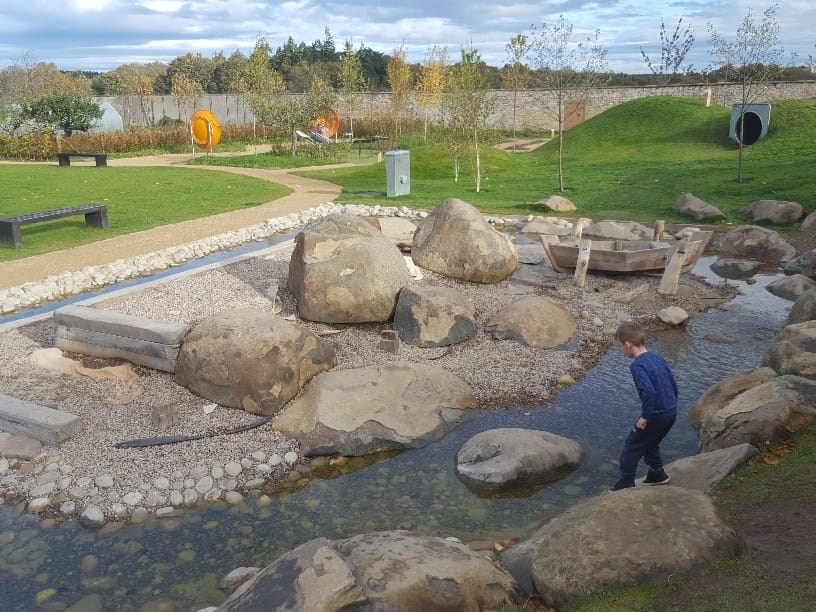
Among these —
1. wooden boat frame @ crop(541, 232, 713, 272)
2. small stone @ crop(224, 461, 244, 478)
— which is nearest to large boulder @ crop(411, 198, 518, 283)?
wooden boat frame @ crop(541, 232, 713, 272)

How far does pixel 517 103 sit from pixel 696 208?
26457 mm

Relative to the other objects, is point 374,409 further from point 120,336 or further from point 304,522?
point 120,336

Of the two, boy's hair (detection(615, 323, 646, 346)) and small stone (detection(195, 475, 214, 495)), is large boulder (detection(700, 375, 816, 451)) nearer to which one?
boy's hair (detection(615, 323, 646, 346))

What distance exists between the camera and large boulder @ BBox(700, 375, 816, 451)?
5.88 meters

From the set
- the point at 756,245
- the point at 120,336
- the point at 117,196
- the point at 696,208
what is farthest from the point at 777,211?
the point at 117,196

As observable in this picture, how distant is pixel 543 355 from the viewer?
9.00 meters

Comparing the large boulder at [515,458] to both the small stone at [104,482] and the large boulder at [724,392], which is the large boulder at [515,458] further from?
the small stone at [104,482]

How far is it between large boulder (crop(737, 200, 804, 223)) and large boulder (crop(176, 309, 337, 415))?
1316 cm

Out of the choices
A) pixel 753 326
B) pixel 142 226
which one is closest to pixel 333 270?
pixel 753 326

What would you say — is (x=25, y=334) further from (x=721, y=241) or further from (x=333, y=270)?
(x=721, y=241)

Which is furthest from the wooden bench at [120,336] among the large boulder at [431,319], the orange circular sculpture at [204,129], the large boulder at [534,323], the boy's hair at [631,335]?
the orange circular sculpture at [204,129]

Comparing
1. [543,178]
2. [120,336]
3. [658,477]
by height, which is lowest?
[658,477]

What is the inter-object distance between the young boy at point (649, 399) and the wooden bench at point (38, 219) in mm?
12678

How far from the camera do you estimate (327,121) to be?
36375 millimetres
